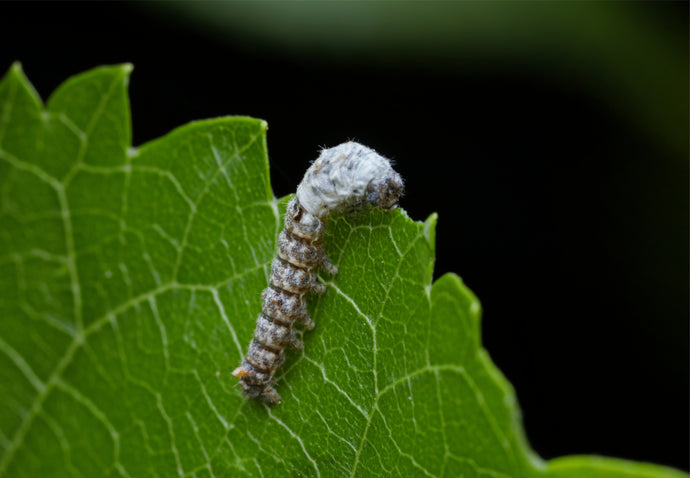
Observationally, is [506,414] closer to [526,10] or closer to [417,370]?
[417,370]

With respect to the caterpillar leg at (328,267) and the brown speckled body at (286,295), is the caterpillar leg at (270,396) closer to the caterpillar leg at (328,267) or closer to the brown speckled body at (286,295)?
the brown speckled body at (286,295)

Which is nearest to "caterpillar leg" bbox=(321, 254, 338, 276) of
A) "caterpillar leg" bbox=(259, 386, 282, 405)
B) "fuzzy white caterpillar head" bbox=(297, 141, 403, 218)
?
Answer: "fuzzy white caterpillar head" bbox=(297, 141, 403, 218)

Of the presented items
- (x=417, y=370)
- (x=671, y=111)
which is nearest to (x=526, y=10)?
(x=671, y=111)

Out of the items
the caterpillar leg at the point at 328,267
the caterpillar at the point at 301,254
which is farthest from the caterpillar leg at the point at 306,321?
the caterpillar leg at the point at 328,267

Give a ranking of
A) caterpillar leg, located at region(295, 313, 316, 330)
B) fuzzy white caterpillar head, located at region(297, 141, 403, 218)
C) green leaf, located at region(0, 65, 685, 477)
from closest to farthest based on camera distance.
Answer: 1. green leaf, located at region(0, 65, 685, 477)
2. fuzzy white caterpillar head, located at region(297, 141, 403, 218)
3. caterpillar leg, located at region(295, 313, 316, 330)

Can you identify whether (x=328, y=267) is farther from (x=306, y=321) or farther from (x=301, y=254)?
(x=306, y=321)

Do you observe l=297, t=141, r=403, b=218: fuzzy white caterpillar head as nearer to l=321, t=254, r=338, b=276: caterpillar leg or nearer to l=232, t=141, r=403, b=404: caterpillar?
l=232, t=141, r=403, b=404: caterpillar
